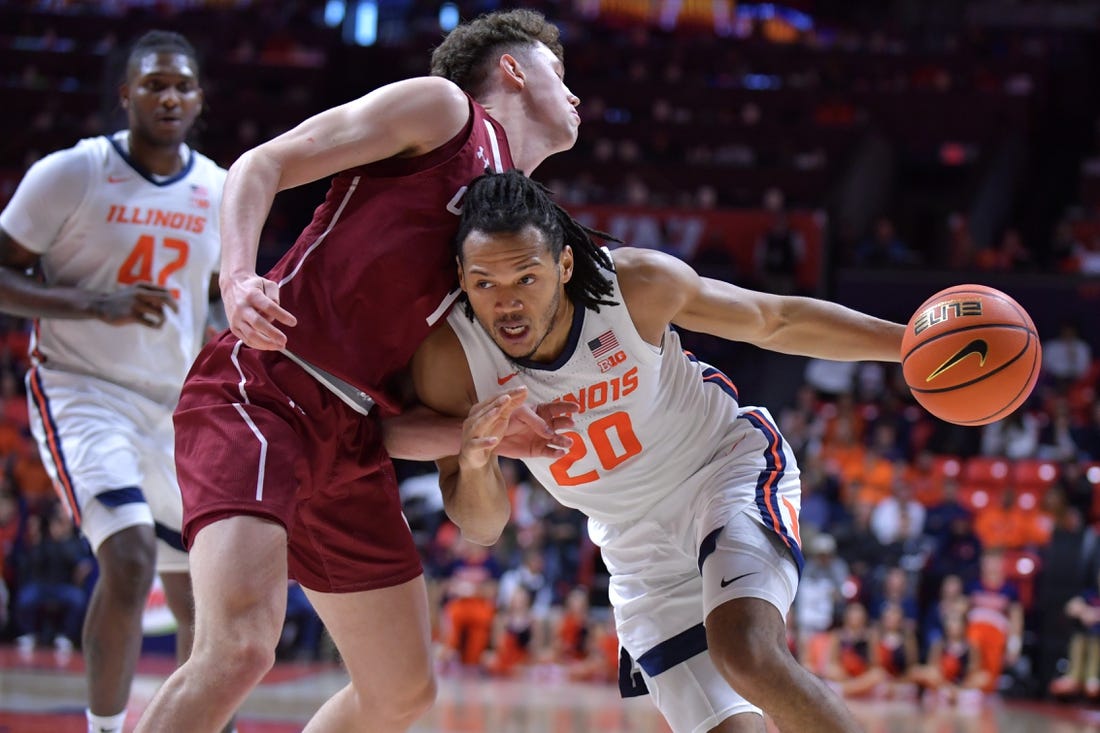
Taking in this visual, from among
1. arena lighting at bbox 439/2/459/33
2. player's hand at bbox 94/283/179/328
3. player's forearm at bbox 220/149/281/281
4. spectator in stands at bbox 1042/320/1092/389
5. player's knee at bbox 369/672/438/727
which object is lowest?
spectator in stands at bbox 1042/320/1092/389

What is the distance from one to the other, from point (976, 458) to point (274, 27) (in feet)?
43.2

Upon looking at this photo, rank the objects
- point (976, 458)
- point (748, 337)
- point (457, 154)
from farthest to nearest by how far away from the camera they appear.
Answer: point (976, 458)
point (748, 337)
point (457, 154)

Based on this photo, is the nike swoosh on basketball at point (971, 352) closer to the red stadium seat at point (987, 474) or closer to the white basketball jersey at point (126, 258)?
the white basketball jersey at point (126, 258)

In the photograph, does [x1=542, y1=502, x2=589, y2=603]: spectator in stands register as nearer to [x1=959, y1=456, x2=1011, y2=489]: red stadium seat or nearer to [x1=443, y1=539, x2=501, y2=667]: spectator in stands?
[x1=443, y1=539, x2=501, y2=667]: spectator in stands

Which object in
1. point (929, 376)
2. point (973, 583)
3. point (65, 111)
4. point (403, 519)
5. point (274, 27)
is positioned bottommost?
point (973, 583)

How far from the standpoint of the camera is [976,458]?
1275cm

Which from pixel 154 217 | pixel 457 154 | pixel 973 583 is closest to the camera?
pixel 457 154

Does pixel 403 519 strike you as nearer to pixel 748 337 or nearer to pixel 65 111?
pixel 748 337

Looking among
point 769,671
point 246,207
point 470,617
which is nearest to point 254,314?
point 246,207

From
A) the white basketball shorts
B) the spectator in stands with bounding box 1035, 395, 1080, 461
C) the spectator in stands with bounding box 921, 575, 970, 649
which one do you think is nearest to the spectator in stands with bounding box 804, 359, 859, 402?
the spectator in stands with bounding box 1035, 395, 1080, 461

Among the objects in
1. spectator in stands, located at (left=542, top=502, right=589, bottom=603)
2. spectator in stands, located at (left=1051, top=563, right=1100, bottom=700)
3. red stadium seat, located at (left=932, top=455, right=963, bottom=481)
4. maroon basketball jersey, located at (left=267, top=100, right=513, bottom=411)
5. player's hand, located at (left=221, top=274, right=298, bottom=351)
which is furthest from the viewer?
red stadium seat, located at (left=932, top=455, right=963, bottom=481)

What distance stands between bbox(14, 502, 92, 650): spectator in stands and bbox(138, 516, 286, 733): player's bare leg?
8568 millimetres

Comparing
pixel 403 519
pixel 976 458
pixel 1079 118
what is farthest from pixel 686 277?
pixel 1079 118

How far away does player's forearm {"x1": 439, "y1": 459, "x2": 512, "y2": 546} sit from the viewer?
11.5 feet
